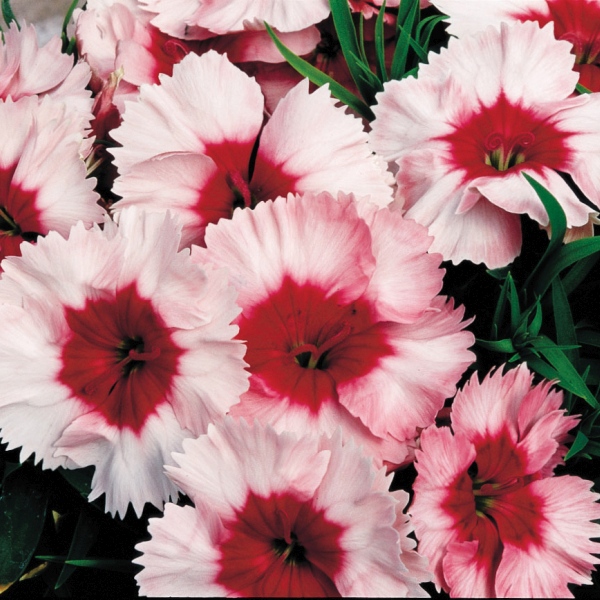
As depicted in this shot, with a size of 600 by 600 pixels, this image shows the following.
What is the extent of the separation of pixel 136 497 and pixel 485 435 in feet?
0.94

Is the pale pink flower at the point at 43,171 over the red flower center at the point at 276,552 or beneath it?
over

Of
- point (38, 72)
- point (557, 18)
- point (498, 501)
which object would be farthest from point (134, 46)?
point (498, 501)

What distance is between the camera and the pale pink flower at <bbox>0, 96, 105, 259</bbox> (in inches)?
27.8

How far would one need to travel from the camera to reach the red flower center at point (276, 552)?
1.98ft

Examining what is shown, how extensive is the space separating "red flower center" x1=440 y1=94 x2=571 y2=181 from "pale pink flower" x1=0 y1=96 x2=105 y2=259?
12.8 inches

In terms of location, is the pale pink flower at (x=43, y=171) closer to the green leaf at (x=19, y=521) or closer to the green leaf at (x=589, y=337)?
the green leaf at (x=19, y=521)

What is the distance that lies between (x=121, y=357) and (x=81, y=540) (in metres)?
0.21

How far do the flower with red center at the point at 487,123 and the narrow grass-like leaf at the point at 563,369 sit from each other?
99mm

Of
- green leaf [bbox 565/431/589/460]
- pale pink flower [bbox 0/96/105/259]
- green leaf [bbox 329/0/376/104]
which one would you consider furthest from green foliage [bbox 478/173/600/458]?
pale pink flower [bbox 0/96/105/259]

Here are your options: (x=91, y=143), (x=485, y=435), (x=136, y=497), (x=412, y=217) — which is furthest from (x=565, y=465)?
(x=91, y=143)

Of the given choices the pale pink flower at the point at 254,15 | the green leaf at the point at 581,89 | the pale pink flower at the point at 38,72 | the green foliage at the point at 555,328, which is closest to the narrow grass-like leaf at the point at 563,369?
the green foliage at the point at 555,328

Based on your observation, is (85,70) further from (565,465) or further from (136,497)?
(565,465)

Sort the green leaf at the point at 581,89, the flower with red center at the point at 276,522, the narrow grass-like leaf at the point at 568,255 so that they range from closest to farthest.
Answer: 1. the flower with red center at the point at 276,522
2. the narrow grass-like leaf at the point at 568,255
3. the green leaf at the point at 581,89

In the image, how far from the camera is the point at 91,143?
0.73 m
